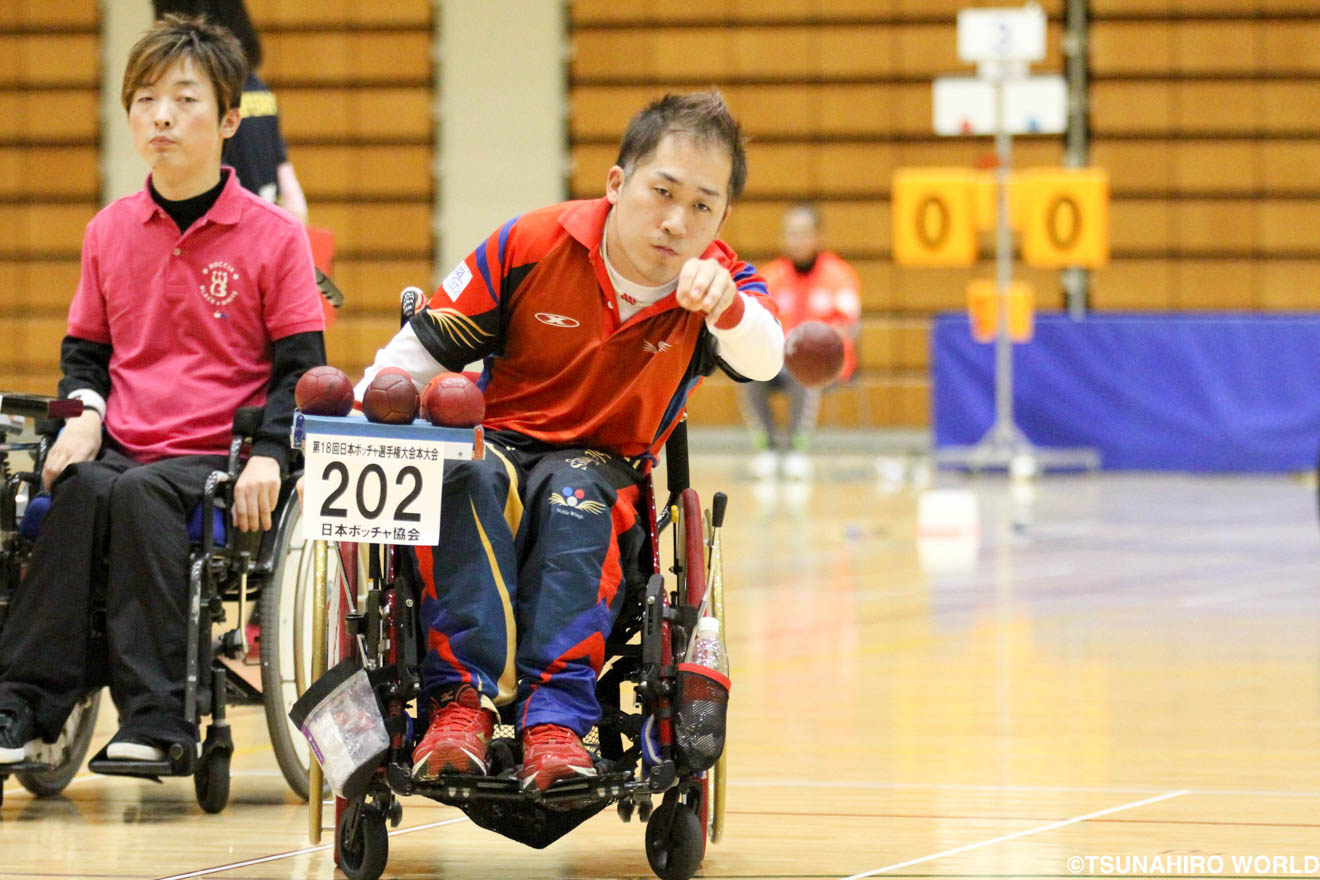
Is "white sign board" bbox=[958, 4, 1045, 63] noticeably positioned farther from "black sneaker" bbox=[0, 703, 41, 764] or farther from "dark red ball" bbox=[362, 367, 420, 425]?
"dark red ball" bbox=[362, 367, 420, 425]

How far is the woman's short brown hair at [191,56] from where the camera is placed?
293cm

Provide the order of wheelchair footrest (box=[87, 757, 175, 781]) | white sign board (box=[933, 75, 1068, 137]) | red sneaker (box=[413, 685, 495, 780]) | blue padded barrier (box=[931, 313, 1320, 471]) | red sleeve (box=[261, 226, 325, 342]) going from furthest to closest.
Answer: blue padded barrier (box=[931, 313, 1320, 471])
white sign board (box=[933, 75, 1068, 137])
red sleeve (box=[261, 226, 325, 342])
wheelchair footrest (box=[87, 757, 175, 781])
red sneaker (box=[413, 685, 495, 780])

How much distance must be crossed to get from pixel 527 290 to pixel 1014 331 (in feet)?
24.7

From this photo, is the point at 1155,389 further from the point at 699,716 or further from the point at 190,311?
the point at 699,716

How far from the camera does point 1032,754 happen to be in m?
3.21

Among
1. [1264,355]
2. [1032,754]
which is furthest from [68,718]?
[1264,355]

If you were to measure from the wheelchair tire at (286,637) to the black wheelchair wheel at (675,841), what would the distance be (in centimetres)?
65

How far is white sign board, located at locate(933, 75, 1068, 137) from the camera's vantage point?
9422mm

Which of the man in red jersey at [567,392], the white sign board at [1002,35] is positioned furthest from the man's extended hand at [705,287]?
the white sign board at [1002,35]

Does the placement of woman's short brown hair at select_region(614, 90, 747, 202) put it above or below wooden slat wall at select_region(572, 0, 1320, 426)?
below

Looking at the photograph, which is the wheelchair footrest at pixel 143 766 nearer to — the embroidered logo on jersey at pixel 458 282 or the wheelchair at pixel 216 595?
the wheelchair at pixel 216 595

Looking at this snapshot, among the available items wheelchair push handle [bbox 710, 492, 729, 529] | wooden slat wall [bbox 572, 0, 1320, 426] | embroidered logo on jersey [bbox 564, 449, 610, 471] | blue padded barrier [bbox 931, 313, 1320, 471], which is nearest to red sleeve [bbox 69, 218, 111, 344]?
embroidered logo on jersey [bbox 564, 449, 610, 471]

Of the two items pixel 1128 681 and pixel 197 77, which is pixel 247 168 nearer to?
pixel 197 77

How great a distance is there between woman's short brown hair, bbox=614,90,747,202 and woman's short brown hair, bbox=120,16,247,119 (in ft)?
2.88
